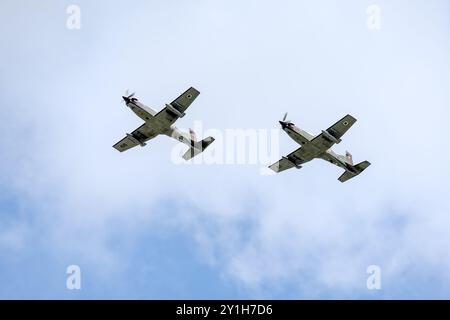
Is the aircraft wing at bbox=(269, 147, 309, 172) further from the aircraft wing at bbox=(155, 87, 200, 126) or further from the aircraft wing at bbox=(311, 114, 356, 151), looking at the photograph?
the aircraft wing at bbox=(155, 87, 200, 126)

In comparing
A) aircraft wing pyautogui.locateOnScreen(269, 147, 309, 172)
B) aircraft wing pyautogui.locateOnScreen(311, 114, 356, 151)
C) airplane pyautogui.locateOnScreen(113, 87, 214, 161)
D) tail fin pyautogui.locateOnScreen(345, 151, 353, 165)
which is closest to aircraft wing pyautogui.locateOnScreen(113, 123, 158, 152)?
airplane pyautogui.locateOnScreen(113, 87, 214, 161)

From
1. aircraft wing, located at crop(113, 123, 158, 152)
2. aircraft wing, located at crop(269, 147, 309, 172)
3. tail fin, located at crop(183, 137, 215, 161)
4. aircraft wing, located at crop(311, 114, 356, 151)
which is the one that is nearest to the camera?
aircraft wing, located at crop(311, 114, 356, 151)

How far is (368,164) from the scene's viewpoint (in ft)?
292

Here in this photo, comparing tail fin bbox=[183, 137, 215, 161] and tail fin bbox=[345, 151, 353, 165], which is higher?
tail fin bbox=[183, 137, 215, 161]

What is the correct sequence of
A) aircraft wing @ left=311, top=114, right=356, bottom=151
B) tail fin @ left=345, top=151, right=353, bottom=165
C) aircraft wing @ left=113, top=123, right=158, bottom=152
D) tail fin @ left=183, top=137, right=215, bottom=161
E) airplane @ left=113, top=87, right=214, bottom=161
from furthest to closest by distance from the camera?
tail fin @ left=345, top=151, right=353, bottom=165, tail fin @ left=183, top=137, right=215, bottom=161, aircraft wing @ left=113, top=123, right=158, bottom=152, aircraft wing @ left=311, top=114, right=356, bottom=151, airplane @ left=113, top=87, right=214, bottom=161

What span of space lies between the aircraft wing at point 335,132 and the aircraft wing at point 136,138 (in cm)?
1786

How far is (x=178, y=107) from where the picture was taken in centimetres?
8138

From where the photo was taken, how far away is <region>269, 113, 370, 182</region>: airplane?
3260 inches

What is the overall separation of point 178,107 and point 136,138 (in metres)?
7.96
